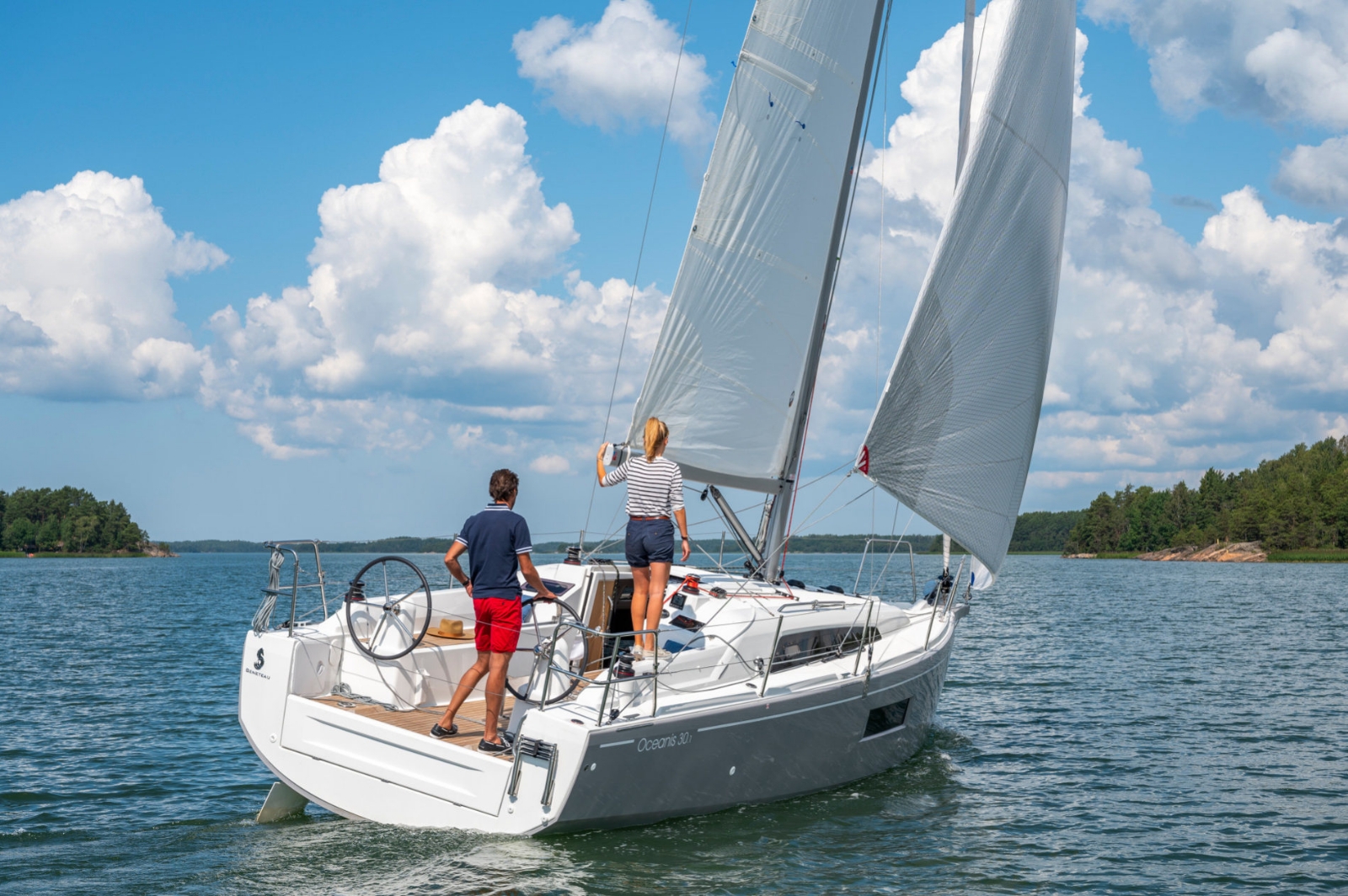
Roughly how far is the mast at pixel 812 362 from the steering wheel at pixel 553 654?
290 cm

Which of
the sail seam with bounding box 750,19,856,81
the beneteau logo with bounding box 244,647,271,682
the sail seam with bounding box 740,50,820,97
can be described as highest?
the sail seam with bounding box 750,19,856,81

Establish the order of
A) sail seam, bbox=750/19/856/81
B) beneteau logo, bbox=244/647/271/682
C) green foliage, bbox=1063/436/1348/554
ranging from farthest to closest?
green foliage, bbox=1063/436/1348/554
sail seam, bbox=750/19/856/81
beneteau logo, bbox=244/647/271/682

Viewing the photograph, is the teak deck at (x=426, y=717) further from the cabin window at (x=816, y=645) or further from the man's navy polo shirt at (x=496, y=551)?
the cabin window at (x=816, y=645)

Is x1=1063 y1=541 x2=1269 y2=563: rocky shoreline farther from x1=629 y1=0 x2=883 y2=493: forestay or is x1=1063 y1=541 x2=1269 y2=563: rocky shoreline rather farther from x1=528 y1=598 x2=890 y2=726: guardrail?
x1=528 y1=598 x2=890 y2=726: guardrail

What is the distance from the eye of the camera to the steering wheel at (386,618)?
25.1 ft

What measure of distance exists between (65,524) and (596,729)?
5274 inches

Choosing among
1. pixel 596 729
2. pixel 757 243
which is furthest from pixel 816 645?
pixel 757 243

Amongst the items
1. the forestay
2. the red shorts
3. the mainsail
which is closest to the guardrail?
the red shorts

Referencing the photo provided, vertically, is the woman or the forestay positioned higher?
the forestay

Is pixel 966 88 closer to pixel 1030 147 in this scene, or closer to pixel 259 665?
pixel 1030 147

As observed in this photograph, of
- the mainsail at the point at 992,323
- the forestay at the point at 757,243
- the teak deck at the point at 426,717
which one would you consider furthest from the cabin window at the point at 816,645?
the teak deck at the point at 426,717

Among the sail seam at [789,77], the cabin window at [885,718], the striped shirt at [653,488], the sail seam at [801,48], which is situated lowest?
the cabin window at [885,718]

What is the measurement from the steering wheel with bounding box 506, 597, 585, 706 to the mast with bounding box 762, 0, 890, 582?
114 inches

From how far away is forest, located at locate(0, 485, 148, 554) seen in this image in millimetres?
120062
